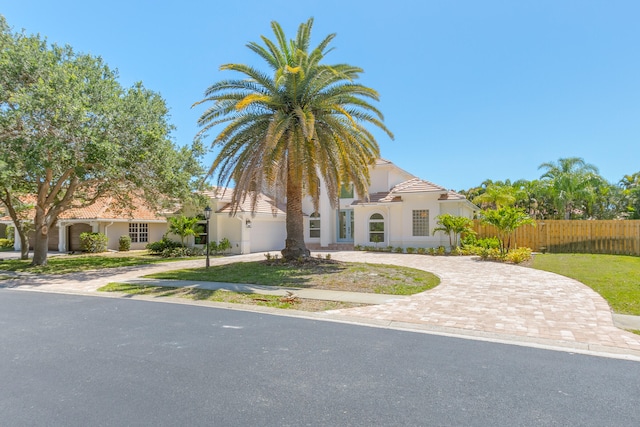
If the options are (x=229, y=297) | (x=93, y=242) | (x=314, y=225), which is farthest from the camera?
(x=314, y=225)

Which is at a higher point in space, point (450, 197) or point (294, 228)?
point (450, 197)

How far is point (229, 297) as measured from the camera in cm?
1080

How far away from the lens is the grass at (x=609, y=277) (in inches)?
A: 369

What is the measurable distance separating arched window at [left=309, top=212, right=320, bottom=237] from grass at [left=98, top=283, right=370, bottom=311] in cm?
1726

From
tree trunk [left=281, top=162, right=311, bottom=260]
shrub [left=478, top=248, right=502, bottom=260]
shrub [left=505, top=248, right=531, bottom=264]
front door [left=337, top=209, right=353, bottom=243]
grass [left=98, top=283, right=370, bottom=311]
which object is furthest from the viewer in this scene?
front door [left=337, top=209, right=353, bottom=243]

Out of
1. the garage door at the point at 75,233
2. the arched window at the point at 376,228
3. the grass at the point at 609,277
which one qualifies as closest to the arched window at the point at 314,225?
the arched window at the point at 376,228

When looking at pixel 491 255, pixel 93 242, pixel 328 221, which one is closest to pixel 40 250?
pixel 93 242

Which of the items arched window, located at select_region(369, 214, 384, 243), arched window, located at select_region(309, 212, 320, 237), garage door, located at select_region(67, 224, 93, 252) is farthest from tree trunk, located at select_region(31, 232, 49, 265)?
arched window, located at select_region(369, 214, 384, 243)

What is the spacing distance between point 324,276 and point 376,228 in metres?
13.3

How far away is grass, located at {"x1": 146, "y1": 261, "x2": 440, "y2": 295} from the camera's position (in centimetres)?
1212

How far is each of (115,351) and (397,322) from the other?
5.14m

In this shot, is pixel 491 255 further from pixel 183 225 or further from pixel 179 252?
pixel 179 252

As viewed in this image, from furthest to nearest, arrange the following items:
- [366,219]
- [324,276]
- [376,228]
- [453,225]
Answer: [366,219]
[376,228]
[453,225]
[324,276]

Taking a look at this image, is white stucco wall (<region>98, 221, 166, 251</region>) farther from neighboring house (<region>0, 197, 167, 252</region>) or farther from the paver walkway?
the paver walkway
